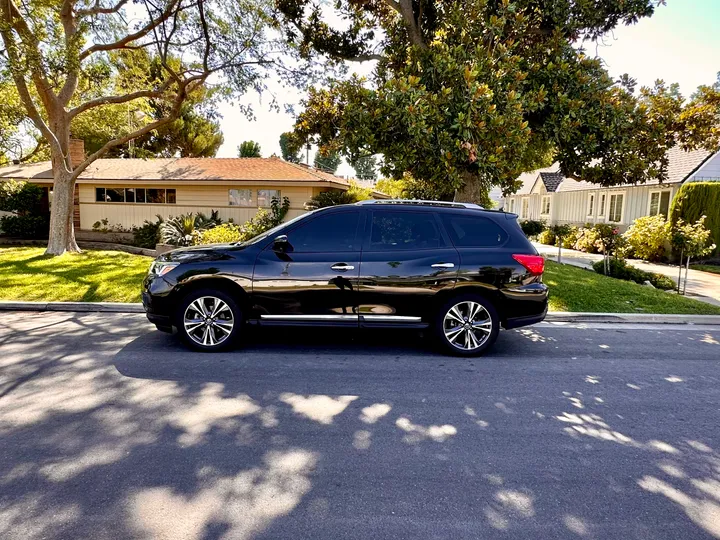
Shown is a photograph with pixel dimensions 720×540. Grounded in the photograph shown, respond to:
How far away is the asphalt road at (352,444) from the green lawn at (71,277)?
3565 mm

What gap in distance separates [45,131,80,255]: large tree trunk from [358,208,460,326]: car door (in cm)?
1326

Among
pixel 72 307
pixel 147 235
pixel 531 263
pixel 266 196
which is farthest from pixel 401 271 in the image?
pixel 147 235

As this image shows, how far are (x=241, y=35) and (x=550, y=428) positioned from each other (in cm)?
1477

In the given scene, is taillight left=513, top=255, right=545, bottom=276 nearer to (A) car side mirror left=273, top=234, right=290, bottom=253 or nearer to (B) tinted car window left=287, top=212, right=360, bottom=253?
(B) tinted car window left=287, top=212, right=360, bottom=253

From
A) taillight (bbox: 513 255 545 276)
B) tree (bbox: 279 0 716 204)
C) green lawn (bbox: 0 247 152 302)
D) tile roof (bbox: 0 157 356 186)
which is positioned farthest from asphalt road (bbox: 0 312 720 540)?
tile roof (bbox: 0 157 356 186)

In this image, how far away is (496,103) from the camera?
905 centimetres

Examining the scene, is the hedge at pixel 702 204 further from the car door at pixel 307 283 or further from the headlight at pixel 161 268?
the headlight at pixel 161 268

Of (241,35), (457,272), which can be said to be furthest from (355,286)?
(241,35)

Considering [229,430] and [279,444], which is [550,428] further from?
[229,430]

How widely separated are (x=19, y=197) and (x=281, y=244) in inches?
775

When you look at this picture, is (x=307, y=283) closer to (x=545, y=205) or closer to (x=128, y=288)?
(x=128, y=288)

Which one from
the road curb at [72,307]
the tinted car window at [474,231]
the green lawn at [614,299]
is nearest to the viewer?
the tinted car window at [474,231]

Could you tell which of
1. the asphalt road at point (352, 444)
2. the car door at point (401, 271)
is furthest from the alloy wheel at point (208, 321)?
the car door at point (401, 271)

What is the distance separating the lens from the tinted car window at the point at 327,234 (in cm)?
640
